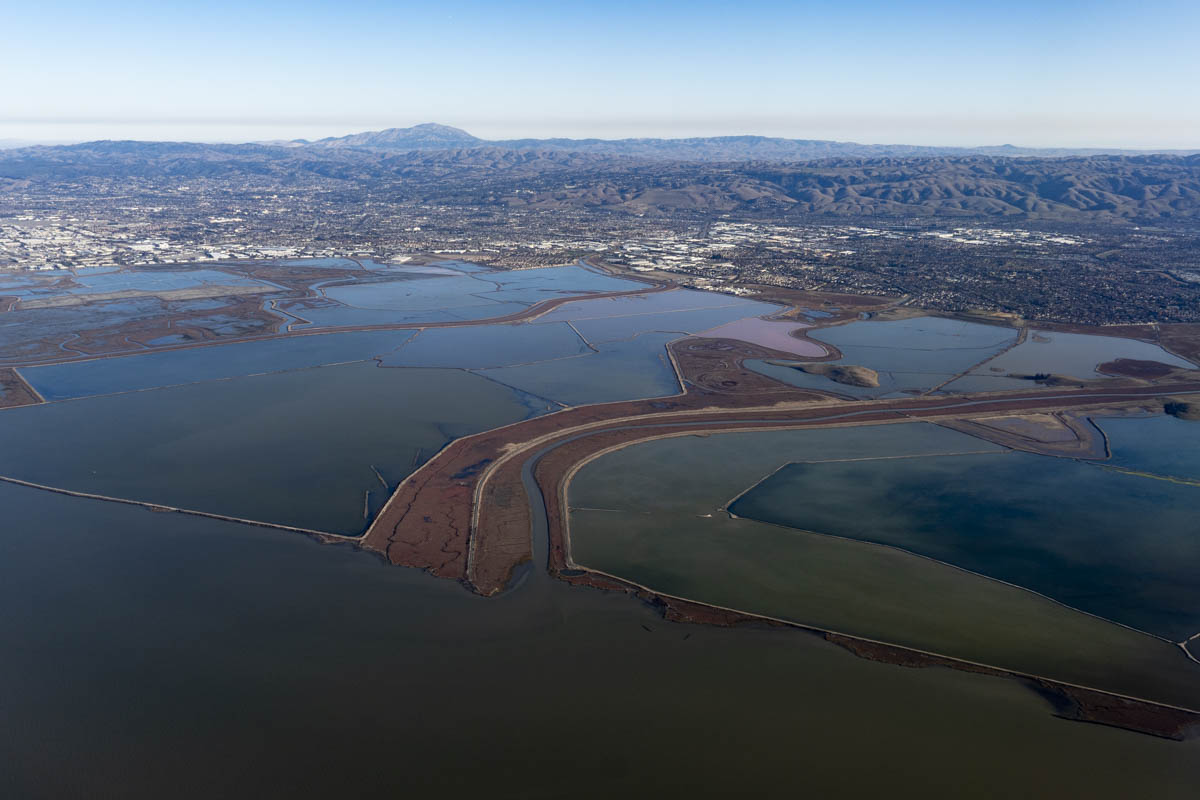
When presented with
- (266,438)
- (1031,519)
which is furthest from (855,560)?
(266,438)

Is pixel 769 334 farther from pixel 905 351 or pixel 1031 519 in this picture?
pixel 1031 519

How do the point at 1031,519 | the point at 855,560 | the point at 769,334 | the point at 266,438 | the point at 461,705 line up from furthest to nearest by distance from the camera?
the point at 769,334
the point at 266,438
the point at 1031,519
the point at 855,560
the point at 461,705

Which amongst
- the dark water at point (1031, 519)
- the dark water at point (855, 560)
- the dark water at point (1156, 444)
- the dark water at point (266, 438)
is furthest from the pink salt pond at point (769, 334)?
the dark water at point (266, 438)

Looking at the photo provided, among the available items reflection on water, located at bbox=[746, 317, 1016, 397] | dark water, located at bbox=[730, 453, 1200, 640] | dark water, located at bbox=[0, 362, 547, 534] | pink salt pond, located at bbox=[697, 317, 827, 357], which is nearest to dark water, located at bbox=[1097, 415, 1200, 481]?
dark water, located at bbox=[730, 453, 1200, 640]

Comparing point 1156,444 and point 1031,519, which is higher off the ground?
point 1156,444

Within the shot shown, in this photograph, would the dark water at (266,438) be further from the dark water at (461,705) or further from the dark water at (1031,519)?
the dark water at (1031,519)

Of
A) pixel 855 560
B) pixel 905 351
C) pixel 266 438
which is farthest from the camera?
pixel 905 351
